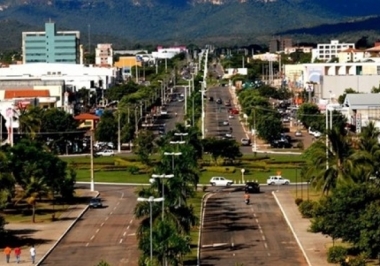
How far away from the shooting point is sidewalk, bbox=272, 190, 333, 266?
172 feet

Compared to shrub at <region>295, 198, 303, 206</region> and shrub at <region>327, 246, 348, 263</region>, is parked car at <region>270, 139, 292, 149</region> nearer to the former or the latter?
shrub at <region>295, 198, 303, 206</region>

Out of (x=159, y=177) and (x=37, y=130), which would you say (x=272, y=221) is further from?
(x=37, y=130)

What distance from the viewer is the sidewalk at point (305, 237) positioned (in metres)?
52.4

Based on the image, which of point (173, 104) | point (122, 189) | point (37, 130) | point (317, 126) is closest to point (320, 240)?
point (122, 189)

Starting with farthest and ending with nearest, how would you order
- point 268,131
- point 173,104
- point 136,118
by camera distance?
Answer: point 173,104, point 136,118, point 268,131

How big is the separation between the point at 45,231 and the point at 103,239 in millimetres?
4040

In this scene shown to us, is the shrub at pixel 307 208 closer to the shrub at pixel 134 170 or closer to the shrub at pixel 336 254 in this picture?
the shrub at pixel 336 254

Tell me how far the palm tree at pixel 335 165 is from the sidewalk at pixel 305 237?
2.07 metres

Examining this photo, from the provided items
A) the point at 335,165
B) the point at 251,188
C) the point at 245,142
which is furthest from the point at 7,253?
the point at 245,142

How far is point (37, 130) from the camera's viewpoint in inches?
4166

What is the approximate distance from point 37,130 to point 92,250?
51.4 m

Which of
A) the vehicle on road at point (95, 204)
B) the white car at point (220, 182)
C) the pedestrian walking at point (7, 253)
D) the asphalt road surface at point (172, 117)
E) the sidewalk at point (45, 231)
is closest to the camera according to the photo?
the pedestrian walking at point (7, 253)

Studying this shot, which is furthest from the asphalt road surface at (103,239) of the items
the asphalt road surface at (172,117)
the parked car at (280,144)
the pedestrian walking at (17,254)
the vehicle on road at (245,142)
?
the asphalt road surface at (172,117)

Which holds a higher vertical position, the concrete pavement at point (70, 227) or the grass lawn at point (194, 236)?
the grass lawn at point (194, 236)
